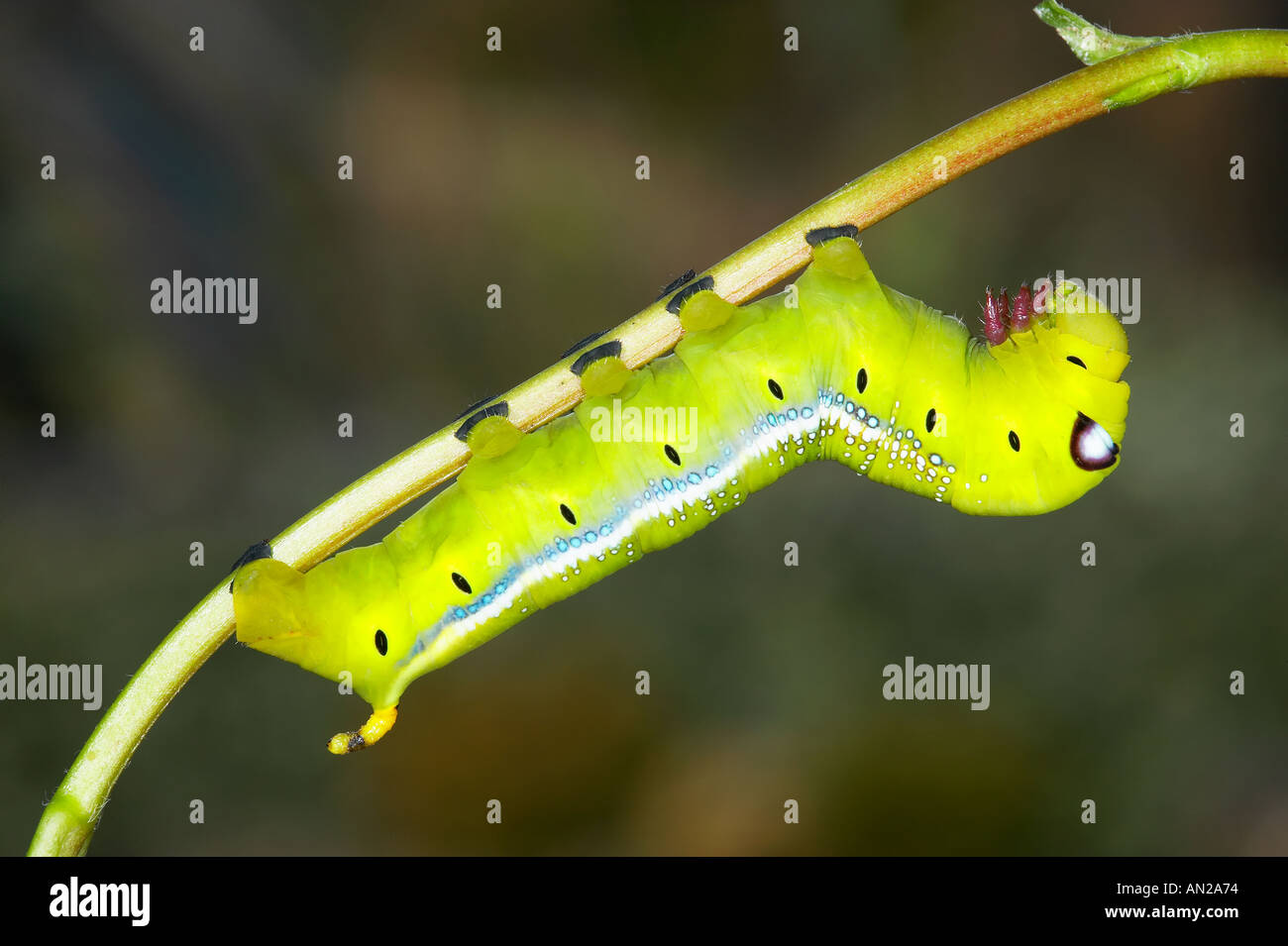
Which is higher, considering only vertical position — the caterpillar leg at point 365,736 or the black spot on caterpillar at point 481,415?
the black spot on caterpillar at point 481,415

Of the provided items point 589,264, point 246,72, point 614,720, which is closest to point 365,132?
point 246,72

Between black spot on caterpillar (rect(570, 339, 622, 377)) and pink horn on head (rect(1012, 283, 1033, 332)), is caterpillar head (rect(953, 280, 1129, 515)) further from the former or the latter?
black spot on caterpillar (rect(570, 339, 622, 377))

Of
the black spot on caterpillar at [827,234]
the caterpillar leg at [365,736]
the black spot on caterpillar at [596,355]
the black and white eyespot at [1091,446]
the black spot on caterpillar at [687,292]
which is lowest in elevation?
the caterpillar leg at [365,736]

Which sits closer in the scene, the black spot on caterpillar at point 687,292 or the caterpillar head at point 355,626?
the black spot on caterpillar at point 687,292

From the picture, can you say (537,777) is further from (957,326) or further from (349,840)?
(957,326)

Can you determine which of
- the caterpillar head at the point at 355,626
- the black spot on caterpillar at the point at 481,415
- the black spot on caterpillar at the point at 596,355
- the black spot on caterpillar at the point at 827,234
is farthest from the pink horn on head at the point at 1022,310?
the caterpillar head at the point at 355,626

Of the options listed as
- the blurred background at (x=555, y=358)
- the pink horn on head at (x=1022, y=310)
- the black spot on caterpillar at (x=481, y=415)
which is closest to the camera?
the black spot on caterpillar at (x=481, y=415)

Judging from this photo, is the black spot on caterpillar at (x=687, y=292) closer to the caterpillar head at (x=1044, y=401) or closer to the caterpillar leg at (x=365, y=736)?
the caterpillar head at (x=1044, y=401)

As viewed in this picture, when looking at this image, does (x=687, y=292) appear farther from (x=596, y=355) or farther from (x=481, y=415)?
(x=481, y=415)
